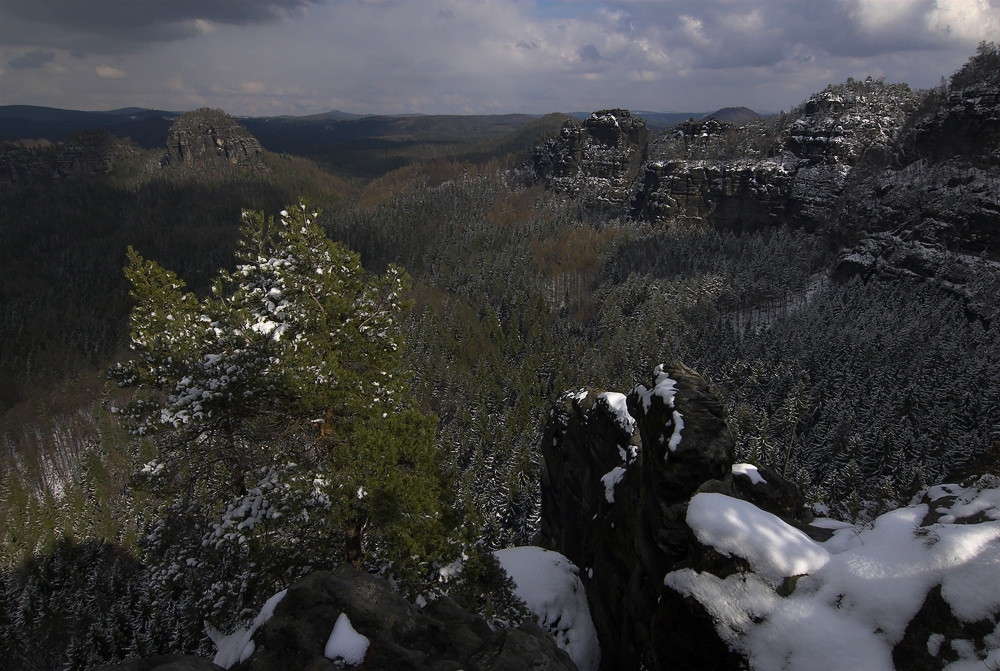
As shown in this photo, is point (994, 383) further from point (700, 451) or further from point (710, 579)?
point (710, 579)

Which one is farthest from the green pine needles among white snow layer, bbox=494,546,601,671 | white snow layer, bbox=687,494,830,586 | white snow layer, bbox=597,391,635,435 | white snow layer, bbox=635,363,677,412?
white snow layer, bbox=597,391,635,435

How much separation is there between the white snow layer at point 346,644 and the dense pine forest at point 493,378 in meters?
2.46

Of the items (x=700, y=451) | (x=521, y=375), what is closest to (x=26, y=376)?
(x=521, y=375)

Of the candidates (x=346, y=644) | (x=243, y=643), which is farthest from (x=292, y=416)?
(x=346, y=644)

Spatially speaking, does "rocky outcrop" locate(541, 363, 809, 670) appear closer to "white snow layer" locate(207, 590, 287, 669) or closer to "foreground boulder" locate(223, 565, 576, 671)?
"foreground boulder" locate(223, 565, 576, 671)

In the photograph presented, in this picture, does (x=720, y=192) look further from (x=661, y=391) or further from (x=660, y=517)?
(x=660, y=517)

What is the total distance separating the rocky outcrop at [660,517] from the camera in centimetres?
1012

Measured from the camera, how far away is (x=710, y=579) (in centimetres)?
977

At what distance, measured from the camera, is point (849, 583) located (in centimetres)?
831

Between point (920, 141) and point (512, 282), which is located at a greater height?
point (920, 141)

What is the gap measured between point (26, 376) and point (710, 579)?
159 metres

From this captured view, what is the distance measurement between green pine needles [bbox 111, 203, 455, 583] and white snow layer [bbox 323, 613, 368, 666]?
2.39m

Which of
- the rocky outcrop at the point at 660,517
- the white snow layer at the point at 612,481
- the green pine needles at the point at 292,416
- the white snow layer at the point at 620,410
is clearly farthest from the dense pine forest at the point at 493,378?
the white snow layer at the point at 620,410

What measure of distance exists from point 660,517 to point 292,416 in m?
10.5
